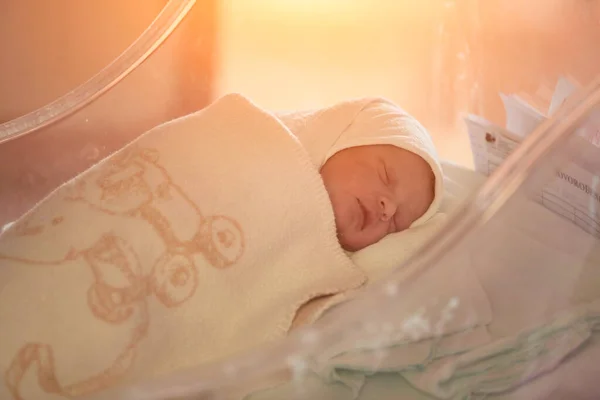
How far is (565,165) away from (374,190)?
0.24 meters

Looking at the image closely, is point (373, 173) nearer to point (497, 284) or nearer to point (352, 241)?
point (352, 241)

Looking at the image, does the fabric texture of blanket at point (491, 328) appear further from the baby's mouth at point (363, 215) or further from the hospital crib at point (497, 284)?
the baby's mouth at point (363, 215)

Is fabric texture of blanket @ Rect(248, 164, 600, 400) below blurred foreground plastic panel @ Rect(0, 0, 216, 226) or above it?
below

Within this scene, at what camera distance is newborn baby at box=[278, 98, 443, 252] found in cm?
80

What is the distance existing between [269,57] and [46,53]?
363 millimetres

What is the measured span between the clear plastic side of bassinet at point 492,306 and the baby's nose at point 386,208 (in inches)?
4.2

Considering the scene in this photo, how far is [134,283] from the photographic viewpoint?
63 centimetres

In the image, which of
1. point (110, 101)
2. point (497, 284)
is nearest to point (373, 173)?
point (497, 284)

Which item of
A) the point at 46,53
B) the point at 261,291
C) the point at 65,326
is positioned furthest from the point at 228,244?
the point at 46,53

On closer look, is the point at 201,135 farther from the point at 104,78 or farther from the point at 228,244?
the point at 104,78

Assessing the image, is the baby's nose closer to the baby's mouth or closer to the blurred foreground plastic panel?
the baby's mouth

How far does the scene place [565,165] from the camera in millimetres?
624

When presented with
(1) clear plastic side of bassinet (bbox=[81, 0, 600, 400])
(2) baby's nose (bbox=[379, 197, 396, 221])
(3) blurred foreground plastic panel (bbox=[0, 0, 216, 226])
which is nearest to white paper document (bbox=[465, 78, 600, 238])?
(1) clear plastic side of bassinet (bbox=[81, 0, 600, 400])

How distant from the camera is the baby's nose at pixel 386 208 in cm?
79
